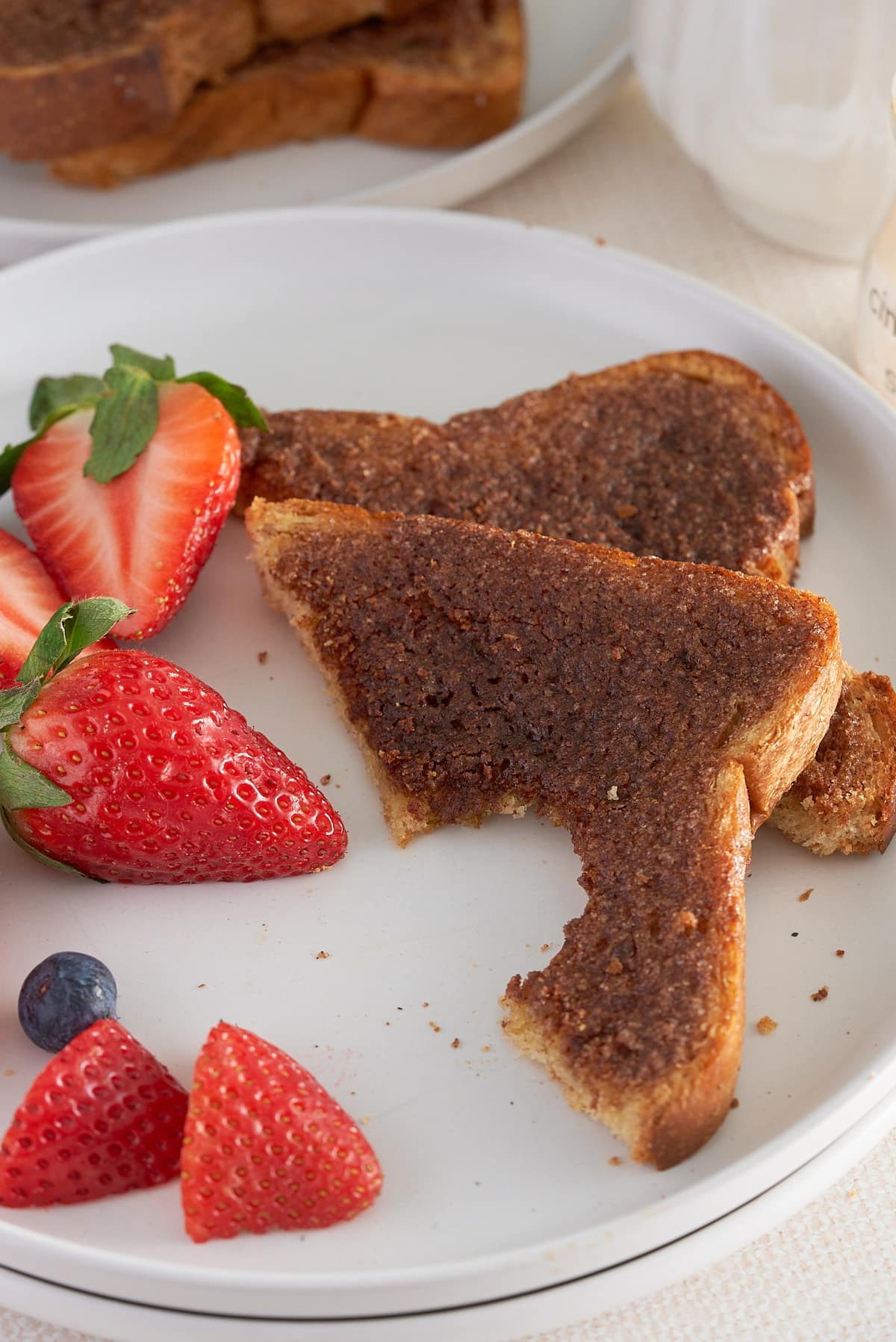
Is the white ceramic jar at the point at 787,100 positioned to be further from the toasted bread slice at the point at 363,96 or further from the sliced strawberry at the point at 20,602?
the sliced strawberry at the point at 20,602

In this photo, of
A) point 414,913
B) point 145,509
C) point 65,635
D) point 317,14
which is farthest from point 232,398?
point 317,14

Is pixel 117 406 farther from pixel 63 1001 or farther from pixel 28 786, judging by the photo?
pixel 63 1001

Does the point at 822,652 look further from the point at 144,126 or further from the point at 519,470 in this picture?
the point at 144,126

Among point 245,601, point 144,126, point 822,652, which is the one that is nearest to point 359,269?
point 144,126

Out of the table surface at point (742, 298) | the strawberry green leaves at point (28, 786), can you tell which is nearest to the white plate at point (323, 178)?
the table surface at point (742, 298)

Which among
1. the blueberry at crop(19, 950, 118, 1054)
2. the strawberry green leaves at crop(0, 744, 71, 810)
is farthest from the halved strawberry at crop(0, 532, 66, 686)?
the blueberry at crop(19, 950, 118, 1054)
